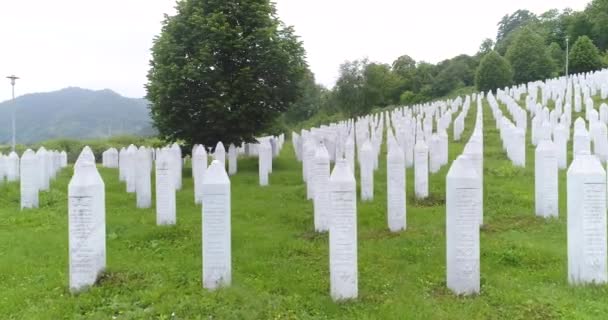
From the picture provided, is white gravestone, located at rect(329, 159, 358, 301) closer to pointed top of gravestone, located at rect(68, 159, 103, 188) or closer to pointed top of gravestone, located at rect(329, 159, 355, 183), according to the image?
pointed top of gravestone, located at rect(329, 159, 355, 183)

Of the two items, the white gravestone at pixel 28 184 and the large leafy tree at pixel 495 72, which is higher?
the large leafy tree at pixel 495 72

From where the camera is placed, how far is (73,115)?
466 ft

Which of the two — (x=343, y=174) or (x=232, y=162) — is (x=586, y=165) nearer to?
(x=343, y=174)

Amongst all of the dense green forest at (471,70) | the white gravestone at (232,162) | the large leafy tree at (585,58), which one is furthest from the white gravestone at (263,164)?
the large leafy tree at (585,58)

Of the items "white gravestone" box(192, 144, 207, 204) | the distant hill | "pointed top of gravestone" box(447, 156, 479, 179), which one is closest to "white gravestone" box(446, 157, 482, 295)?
"pointed top of gravestone" box(447, 156, 479, 179)

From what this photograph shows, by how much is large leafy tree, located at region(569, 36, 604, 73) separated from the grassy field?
39.1 metres

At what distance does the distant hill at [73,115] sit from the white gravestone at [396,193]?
4280 inches

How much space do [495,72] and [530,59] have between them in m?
5.65

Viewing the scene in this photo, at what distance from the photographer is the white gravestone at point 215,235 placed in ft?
21.2

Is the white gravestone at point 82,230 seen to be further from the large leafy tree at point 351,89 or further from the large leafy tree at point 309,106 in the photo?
the large leafy tree at point 309,106

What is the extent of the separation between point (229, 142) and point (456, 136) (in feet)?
31.0

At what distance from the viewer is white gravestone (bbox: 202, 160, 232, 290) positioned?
647cm

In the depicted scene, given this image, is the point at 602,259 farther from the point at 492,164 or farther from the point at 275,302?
the point at 492,164

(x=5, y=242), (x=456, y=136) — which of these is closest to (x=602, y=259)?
(x=5, y=242)
